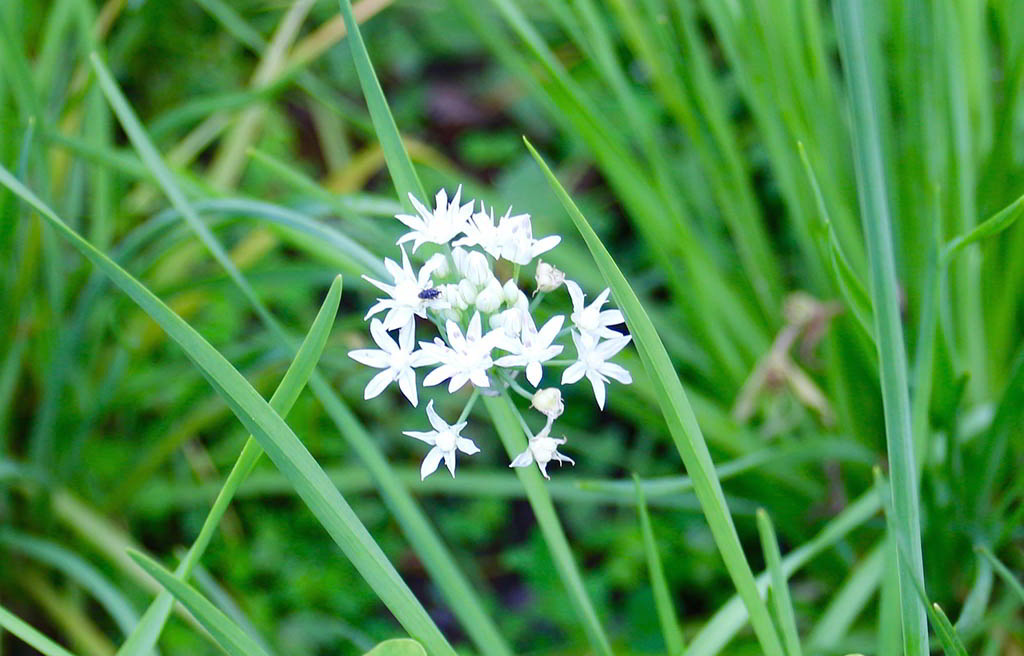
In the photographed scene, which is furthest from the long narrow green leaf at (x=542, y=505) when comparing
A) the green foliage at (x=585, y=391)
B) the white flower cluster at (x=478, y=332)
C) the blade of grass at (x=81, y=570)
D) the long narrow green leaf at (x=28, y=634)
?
the blade of grass at (x=81, y=570)

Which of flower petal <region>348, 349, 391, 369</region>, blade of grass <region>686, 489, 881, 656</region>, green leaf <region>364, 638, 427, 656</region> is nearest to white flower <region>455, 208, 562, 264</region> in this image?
flower petal <region>348, 349, 391, 369</region>

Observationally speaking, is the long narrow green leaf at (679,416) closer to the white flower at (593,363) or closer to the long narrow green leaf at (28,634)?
the white flower at (593,363)

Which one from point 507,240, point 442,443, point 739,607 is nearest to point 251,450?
point 442,443

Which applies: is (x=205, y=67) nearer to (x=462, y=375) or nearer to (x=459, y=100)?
(x=459, y=100)

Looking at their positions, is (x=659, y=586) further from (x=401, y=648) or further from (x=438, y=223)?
(x=438, y=223)

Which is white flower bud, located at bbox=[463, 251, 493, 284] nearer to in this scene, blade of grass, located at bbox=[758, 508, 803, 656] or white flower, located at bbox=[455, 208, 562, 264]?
white flower, located at bbox=[455, 208, 562, 264]

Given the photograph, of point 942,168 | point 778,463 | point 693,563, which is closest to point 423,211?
point 778,463
